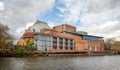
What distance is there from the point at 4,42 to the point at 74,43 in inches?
2192

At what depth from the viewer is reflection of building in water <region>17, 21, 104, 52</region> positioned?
84.6 metres

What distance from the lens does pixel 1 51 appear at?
65812mm

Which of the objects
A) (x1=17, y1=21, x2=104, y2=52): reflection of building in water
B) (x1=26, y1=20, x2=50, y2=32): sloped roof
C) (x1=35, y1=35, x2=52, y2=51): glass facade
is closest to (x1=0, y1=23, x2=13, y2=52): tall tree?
(x1=17, y1=21, x2=104, y2=52): reflection of building in water

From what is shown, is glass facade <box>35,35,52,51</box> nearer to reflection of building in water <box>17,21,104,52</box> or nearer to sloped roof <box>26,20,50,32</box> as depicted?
reflection of building in water <box>17,21,104,52</box>

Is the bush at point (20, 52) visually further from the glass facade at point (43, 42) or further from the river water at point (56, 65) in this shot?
the river water at point (56, 65)

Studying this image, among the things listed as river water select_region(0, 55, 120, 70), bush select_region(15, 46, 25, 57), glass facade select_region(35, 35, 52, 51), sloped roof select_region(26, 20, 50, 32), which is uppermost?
sloped roof select_region(26, 20, 50, 32)

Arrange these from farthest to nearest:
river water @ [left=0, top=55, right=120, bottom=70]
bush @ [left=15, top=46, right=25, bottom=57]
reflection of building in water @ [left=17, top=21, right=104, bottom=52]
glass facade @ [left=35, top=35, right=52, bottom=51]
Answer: reflection of building in water @ [left=17, top=21, right=104, bottom=52] → glass facade @ [left=35, top=35, right=52, bottom=51] → bush @ [left=15, top=46, right=25, bottom=57] → river water @ [left=0, top=55, right=120, bottom=70]

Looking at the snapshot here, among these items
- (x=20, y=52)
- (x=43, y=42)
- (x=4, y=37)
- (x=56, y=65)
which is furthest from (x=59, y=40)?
(x=56, y=65)

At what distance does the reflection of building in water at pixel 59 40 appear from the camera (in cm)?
8456

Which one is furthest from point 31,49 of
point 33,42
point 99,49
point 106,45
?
point 106,45

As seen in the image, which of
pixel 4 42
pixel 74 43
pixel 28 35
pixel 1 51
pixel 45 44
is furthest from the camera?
pixel 74 43

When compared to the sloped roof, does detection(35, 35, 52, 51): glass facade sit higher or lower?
lower

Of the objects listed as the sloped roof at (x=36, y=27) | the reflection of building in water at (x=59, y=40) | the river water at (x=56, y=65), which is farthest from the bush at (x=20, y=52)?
the sloped roof at (x=36, y=27)

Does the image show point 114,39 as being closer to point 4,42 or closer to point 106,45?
point 106,45
